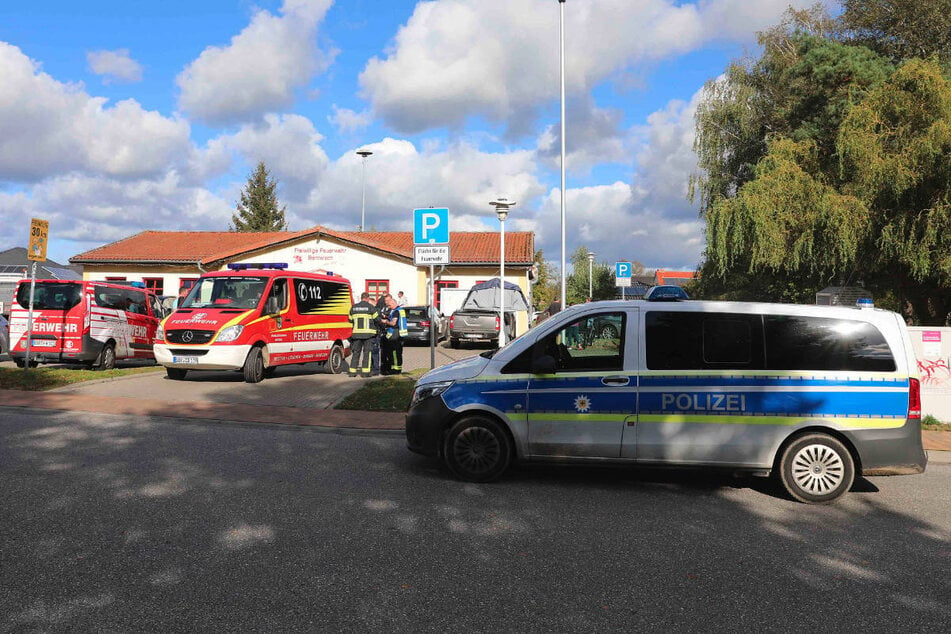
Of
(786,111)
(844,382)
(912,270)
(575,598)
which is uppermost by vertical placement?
(786,111)

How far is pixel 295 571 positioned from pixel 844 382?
15.1 feet

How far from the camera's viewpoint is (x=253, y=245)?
3344cm

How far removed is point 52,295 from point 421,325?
41.4 feet

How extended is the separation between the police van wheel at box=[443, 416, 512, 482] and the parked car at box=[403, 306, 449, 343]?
17843 millimetres

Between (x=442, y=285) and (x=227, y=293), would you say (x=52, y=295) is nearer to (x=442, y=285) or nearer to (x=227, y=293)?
(x=227, y=293)

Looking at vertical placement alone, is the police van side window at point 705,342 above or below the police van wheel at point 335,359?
above

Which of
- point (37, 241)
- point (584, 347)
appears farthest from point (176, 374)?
point (584, 347)

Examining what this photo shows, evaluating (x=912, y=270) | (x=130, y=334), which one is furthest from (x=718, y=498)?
(x=130, y=334)

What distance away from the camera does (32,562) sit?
385 centimetres

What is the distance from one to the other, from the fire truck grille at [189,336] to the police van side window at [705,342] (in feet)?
30.3

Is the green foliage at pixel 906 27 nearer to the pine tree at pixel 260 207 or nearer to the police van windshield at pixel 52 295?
the police van windshield at pixel 52 295

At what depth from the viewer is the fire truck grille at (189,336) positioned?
490 inches

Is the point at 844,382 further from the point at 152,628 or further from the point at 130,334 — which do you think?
the point at 130,334

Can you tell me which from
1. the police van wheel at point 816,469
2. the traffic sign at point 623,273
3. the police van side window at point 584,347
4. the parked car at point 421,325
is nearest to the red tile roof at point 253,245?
the parked car at point 421,325
